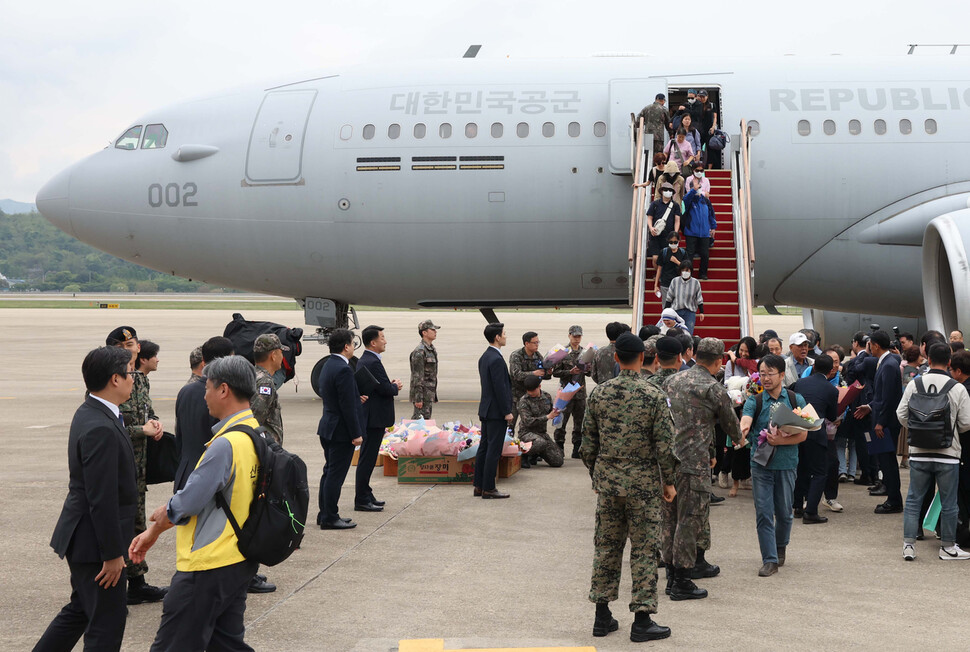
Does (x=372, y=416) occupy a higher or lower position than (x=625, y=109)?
lower

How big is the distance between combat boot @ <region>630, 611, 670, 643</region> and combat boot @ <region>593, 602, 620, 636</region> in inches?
6.4

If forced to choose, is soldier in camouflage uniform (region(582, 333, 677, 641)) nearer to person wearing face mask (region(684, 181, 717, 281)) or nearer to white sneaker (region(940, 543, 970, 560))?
white sneaker (region(940, 543, 970, 560))

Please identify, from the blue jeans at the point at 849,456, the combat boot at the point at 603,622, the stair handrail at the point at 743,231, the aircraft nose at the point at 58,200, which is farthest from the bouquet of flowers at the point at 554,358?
the aircraft nose at the point at 58,200

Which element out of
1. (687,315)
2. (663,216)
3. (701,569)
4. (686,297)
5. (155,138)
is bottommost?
(701,569)

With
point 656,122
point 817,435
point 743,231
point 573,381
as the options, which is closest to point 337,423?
point 573,381

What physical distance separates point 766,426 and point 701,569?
1327 millimetres

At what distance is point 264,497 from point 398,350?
97.1 ft

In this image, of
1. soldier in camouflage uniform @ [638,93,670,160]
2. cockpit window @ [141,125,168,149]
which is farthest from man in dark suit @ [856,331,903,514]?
cockpit window @ [141,125,168,149]

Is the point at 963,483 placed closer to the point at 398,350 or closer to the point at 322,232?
the point at 322,232

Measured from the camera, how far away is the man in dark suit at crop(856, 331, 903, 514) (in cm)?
985

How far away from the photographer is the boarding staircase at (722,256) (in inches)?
535

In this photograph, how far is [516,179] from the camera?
16.2 m

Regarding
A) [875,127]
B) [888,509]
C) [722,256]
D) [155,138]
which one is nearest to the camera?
[888,509]

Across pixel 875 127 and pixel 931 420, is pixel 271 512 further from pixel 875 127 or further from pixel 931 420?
pixel 875 127
